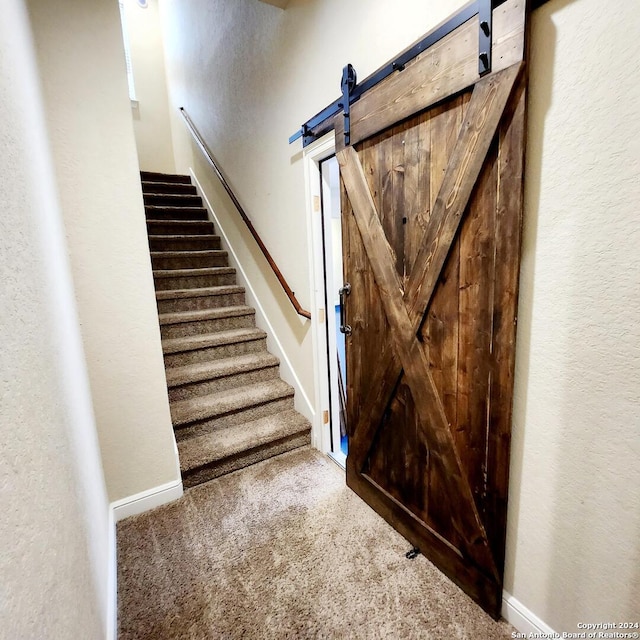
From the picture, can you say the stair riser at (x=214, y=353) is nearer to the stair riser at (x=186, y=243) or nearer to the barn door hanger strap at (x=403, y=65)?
the stair riser at (x=186, y=243)

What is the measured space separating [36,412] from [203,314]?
2133 mm

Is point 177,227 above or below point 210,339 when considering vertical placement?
above

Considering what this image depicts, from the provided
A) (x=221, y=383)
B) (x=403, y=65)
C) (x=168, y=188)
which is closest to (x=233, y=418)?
(x=221, y=383)

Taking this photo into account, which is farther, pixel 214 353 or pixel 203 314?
pixel 203 314

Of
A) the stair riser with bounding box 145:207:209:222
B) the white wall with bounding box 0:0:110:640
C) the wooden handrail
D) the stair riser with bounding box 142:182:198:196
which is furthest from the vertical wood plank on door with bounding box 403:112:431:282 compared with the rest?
the stair riser with bounding box 142:182:198:196

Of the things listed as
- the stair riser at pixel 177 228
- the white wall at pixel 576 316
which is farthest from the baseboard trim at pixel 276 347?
the white wall at pixel 576 316

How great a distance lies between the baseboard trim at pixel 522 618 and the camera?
3.73 feet

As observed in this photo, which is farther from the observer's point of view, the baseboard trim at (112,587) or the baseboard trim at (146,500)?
the baseboard trim at (146,500)

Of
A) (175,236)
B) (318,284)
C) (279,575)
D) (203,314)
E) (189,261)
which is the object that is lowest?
(279,575)

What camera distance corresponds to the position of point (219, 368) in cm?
248

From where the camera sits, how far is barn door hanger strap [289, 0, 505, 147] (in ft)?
3.30

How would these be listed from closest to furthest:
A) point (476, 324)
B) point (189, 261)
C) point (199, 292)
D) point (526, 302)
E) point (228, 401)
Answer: point (526, 302) → point (476, 324) → point (228, 401) → point (199, 292) → point (189, 261)

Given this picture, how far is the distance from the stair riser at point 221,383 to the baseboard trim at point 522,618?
1895 millimetres

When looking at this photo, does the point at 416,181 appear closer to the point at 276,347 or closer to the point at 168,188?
the point at 276,347
